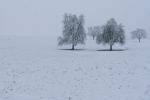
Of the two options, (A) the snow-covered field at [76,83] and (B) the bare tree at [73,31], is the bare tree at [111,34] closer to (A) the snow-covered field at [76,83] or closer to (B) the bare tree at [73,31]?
(B) the bare tree at [73,31]

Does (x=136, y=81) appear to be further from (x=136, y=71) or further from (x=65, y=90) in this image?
(x=65, y=90)

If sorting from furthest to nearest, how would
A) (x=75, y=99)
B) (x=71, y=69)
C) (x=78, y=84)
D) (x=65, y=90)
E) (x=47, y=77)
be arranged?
(x=71, y=69) → (x=47, y=77) → (x=78, y=84) → (x=65, y=90) → (x=75, y=99)

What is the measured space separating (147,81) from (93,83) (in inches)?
167

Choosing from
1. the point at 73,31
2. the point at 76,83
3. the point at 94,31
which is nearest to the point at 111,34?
the point at 73,31

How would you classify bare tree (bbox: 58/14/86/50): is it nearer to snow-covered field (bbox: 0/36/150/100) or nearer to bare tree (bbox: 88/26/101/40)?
snow-covered field (bbox: 0/36/150/100)

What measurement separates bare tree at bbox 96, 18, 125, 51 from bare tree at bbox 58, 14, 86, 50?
5353 millimetres

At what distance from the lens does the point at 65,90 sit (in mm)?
14898

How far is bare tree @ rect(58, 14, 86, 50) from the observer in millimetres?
53250

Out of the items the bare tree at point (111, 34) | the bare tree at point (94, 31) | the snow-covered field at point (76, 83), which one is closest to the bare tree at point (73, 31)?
the bare tree at point (111, 34)

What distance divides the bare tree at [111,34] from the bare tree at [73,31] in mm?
5353

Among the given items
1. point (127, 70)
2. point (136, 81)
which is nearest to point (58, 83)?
point (136, 81)

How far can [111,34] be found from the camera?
5347 cm

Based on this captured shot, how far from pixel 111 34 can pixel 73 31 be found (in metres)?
9.96

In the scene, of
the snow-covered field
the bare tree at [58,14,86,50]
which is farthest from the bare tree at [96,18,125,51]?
the snow-covered field
